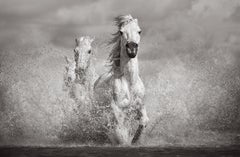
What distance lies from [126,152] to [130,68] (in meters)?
2.01

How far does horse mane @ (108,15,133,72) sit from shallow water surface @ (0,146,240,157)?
6.50 feet

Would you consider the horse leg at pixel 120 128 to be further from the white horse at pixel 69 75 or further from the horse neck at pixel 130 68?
the white horse at pixel 69 75

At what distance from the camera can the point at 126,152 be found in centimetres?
763

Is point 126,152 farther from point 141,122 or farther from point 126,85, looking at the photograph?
point 126,85

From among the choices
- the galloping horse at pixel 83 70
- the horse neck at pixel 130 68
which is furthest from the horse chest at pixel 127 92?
the galloping horse at pixel 83 70

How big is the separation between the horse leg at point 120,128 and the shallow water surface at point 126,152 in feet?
1.76

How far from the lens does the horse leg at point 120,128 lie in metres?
8.86

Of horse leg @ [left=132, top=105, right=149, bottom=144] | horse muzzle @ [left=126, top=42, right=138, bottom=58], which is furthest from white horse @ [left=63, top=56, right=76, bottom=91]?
horse muzzle @ [left=126, top=42, right=138, bottom=58]

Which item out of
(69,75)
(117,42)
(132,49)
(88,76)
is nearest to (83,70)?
(88,76)

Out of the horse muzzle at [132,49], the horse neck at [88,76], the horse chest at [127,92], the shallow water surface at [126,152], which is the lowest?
the shallow water surface at [126,152]

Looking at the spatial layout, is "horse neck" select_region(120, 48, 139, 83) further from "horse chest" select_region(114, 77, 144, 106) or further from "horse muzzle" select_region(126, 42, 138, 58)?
"horse muzzle" select_region(126, 42, 138, 58)

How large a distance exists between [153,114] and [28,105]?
371cm

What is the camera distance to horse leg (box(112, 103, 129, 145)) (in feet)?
29.1

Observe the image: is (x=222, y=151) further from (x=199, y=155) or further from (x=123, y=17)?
(x=123, y=17)
